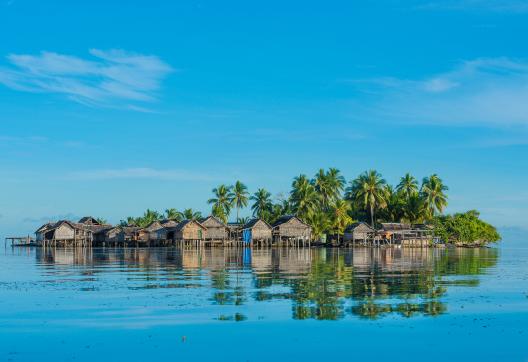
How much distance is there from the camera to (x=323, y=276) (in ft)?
102

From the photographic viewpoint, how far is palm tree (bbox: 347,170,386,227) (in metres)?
104

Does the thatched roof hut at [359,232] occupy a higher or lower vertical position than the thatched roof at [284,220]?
lower

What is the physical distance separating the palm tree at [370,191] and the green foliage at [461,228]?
1287 centimetres

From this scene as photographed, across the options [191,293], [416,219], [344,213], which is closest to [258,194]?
[344,213]

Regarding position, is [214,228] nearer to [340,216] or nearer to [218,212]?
[218,212]

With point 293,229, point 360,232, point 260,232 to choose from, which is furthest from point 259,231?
point 360,232

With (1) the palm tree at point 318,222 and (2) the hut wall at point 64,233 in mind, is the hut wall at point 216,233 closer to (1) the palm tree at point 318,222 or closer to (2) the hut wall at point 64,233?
(1) the palm tree at point 318,222

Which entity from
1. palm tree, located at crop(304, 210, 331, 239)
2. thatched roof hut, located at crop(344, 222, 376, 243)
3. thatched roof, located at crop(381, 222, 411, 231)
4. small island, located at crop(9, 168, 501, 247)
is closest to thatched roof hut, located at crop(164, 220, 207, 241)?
small island, located at crop(9, 168, 501, 247)

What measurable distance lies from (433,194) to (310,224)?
75.4ft

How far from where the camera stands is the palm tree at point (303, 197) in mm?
100750

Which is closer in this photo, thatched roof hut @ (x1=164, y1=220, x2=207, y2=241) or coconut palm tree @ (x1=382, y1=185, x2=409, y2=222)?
thatched roof hut @ (x1=164, y1=220, x2=207, y2=241)

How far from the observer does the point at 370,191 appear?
Result: 342ft

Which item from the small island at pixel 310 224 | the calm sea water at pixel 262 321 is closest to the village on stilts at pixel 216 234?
the small island at pixel 310 224

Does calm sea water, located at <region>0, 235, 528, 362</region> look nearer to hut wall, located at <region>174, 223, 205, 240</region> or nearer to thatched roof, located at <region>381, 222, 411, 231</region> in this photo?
hut wall, located at <region>174, 223, 205, 240</region>
